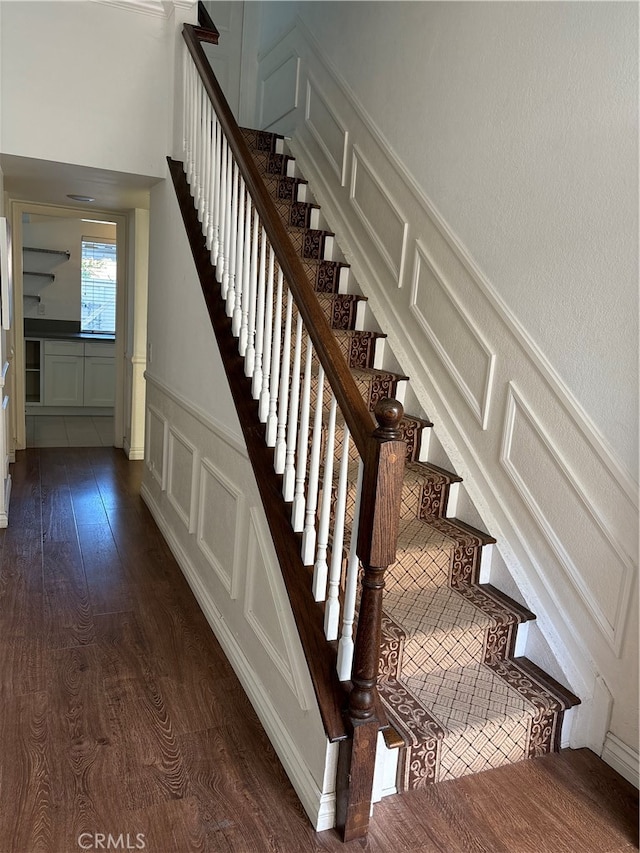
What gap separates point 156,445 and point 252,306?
1.98m

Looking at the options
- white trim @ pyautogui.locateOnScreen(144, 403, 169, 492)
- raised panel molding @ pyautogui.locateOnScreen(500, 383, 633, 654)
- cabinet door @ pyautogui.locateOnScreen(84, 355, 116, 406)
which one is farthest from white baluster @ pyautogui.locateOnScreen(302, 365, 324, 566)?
cabinet door @ pyautogui.locateOnScreen(84, 355, 116, 406)

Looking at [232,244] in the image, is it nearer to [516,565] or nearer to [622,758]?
[516,565]

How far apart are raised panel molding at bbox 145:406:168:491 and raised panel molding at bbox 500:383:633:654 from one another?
7.04 feet

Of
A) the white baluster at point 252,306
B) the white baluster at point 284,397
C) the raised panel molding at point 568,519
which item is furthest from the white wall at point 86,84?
the raised panel molding at point 568,519

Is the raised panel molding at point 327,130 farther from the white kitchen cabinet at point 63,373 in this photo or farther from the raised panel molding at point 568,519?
the white kitchen cabinet at point 63,373

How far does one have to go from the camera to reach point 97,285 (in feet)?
27.0

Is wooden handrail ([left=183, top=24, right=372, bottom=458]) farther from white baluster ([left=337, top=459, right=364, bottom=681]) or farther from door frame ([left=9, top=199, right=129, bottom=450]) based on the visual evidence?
door frame ([left=9, top=199, right=129, bottom=450])

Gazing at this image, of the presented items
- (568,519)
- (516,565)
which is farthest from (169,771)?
(568,519)

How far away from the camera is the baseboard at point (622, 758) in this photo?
1.94 m

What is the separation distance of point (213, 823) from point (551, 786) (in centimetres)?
106

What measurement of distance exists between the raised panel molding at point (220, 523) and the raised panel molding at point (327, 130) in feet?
6.73

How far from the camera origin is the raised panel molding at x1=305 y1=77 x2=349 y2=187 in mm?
3723

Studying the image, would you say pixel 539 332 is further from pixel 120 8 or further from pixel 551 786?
pixel 120 8

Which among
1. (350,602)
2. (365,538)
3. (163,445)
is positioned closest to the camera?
(365,538)
